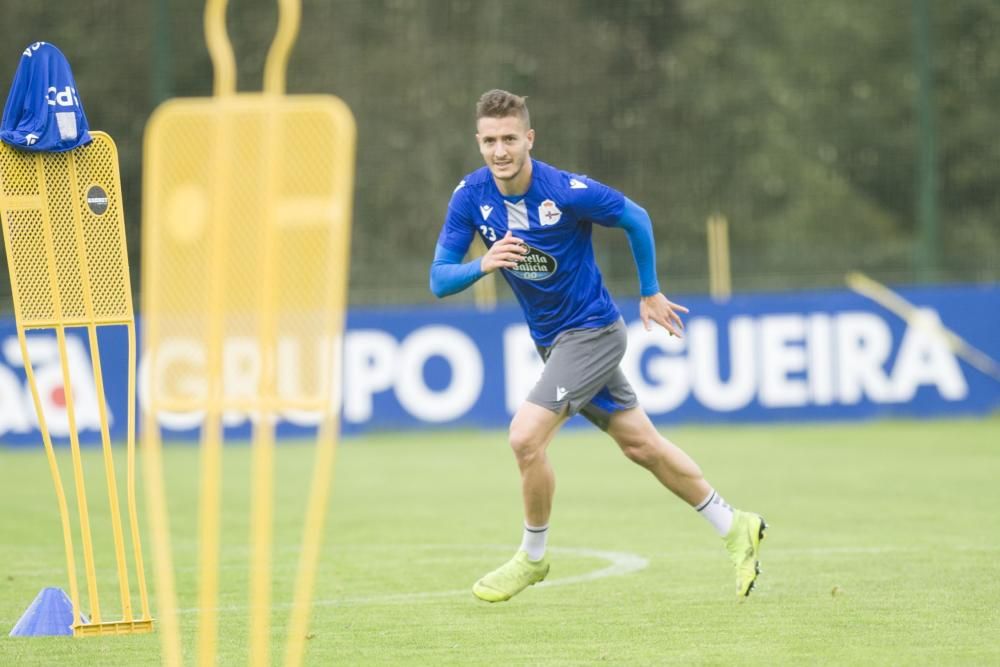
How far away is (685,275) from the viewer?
72.4 ft

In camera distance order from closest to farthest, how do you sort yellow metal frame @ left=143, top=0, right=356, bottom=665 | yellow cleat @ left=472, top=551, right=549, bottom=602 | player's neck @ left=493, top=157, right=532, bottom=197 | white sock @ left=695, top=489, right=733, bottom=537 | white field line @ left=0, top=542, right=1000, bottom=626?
yellow metal frame @ left=143, top=0, right=356, bottom=665
player's neck @ left=493, top=157, right=532, bottom=197
yellow cleat @ left=472, top=551, right=549, bottom=602
white sock @ left=695, top=489, right=733, bottom=537
white field line @ left=0, top=542, right=1000, bottom=626

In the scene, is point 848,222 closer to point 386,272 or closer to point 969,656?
point 386,272

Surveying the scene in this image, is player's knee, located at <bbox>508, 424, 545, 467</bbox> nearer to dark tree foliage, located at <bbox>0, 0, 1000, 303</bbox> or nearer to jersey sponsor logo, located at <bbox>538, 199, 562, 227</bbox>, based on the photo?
jersey sponsor logo, located at <bbox>538, 199, 562, 227</bbox>

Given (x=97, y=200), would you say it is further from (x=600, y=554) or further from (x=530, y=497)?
(x=600, y=554)

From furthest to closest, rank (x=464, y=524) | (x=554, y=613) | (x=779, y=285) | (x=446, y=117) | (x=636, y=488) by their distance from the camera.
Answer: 1. (x=446, y=117)
2. (x=779, y=285)
3. (x=636, y=488)
4. (x=464, y=524)
5. (x=554, y=613)

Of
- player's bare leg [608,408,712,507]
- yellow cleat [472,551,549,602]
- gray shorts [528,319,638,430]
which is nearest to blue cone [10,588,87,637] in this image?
yellow cleat [472,551,549,602]

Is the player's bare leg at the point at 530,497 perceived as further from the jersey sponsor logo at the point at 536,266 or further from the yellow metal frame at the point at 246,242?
the yellow metal frame at the point at 246,242

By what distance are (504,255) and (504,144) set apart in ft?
3.02

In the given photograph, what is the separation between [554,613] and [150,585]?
2.51 metres

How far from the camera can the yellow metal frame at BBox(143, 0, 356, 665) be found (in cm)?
434

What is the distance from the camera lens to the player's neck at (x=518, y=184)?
7.84 meters

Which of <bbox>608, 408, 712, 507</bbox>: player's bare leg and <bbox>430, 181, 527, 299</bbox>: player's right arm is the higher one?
<bbox>430, 181, 527, 299</bbox>: player's right arm

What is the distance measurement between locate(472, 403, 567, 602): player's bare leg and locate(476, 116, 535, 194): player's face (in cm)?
109

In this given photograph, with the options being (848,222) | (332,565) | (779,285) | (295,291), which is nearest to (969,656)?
(295,291)
